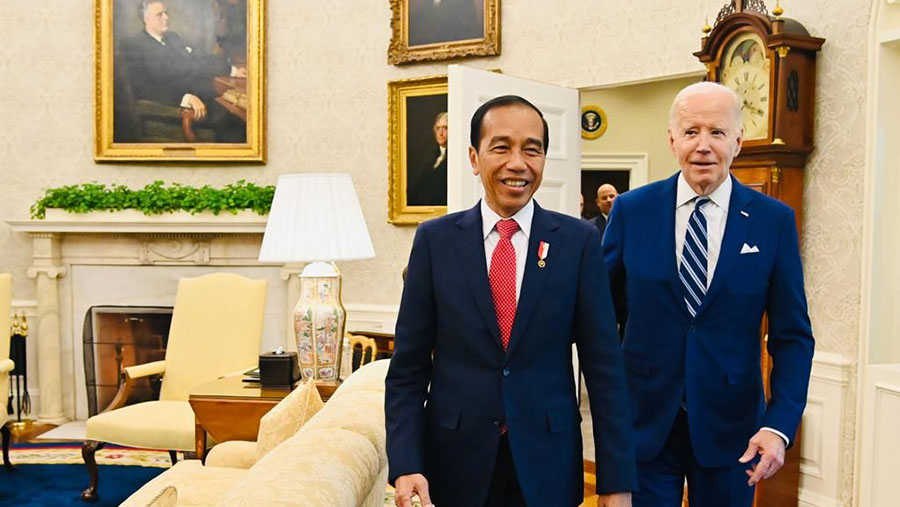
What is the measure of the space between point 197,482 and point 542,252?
2.02 meters

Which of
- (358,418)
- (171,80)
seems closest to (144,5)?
(171,80)

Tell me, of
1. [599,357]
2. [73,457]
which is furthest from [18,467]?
[599,357]

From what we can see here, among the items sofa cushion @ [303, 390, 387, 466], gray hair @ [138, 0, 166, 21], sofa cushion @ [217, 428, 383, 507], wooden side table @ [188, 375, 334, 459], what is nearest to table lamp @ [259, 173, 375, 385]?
wooden side table @ [188, 375, 334, 459]

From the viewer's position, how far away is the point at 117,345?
22.3 feet

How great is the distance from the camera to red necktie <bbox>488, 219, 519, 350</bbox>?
5.64 ft

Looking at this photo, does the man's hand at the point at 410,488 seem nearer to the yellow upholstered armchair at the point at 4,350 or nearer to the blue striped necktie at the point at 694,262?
the blue striped necktie at the point at 694,262

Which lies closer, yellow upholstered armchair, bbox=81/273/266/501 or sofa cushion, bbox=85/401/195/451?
sofa cushion, bbox=85/401/195/451

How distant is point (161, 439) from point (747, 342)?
3177 millimetres

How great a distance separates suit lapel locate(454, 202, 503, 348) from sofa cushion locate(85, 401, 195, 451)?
9.73 ft

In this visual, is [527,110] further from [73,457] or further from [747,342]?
[73,457]

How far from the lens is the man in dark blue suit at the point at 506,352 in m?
1.68

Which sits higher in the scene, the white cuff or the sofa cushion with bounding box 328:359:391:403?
the white cuff

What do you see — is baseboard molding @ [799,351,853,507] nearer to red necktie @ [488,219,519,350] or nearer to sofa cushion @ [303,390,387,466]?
sofa cushion @ [303,390,387,466]

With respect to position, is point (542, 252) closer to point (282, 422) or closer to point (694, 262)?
point (694, 262)
